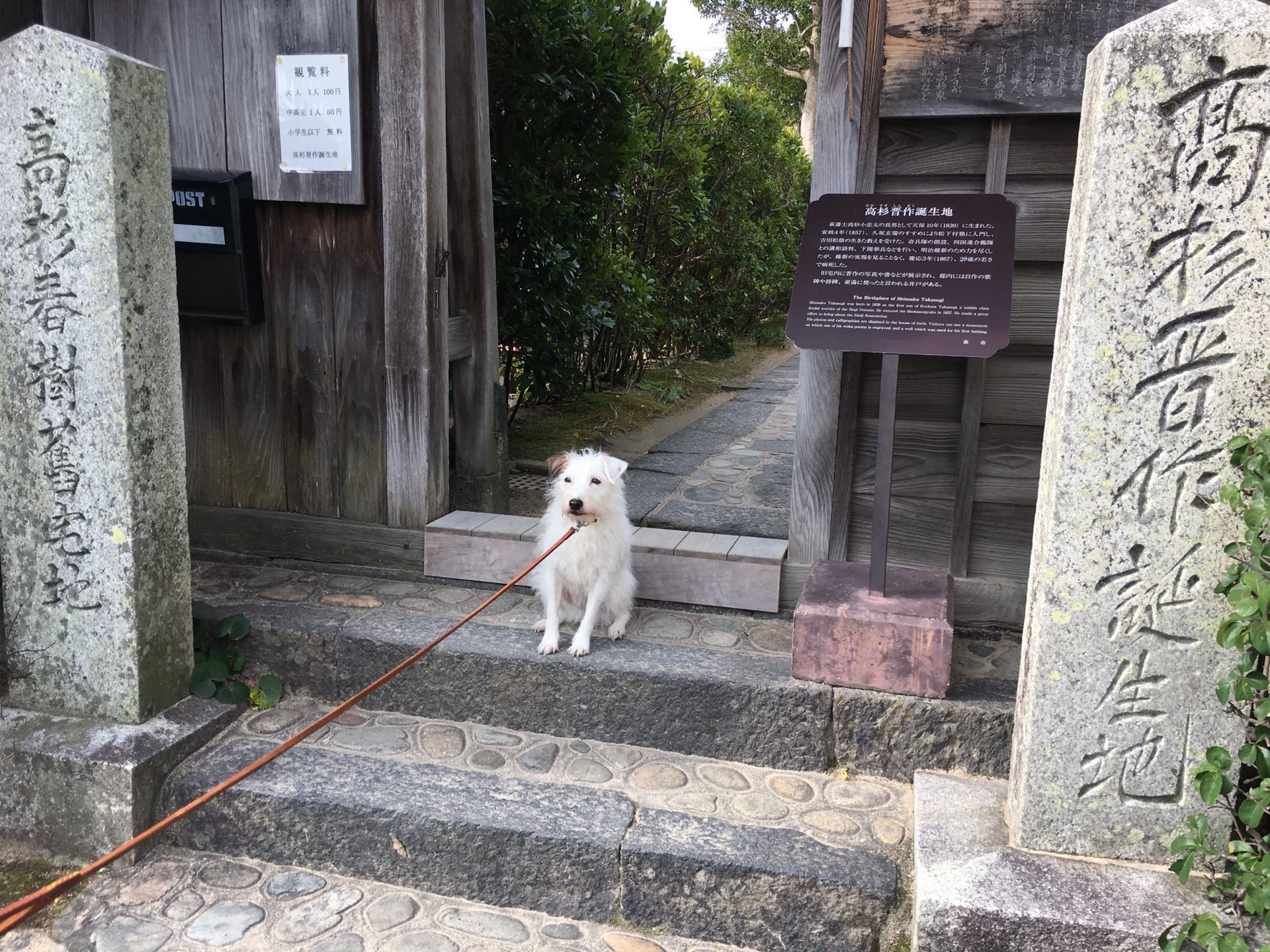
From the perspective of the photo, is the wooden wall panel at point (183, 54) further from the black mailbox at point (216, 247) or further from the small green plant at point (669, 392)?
the small green plant at point (669, 392)

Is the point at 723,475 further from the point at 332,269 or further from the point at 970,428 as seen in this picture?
the point at 332,269

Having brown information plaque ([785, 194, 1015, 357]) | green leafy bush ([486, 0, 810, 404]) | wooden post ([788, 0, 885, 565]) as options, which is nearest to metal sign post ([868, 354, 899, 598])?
brown information plaque ([785, 194, 1015, 357])

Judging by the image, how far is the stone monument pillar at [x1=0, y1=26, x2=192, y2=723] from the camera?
310 centimetres

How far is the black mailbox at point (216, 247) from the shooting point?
4402 millimetres

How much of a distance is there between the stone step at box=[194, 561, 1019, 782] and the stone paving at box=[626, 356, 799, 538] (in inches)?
35.2

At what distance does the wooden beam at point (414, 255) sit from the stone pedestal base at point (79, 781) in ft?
5.26

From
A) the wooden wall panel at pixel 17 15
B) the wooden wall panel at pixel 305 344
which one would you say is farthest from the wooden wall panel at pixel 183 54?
the wooden wall panel at pixel 305 344

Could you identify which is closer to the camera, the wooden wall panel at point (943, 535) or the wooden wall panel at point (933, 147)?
the wooden wall panel at point (933, 147)

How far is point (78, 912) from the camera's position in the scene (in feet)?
10.1

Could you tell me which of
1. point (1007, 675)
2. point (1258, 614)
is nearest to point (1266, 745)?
point (1258, 614)

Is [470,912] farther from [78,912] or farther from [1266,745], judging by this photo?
[1266,745]

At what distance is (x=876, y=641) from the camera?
137 inches

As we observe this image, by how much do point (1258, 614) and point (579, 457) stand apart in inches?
95.7

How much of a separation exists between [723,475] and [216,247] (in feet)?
10.6
